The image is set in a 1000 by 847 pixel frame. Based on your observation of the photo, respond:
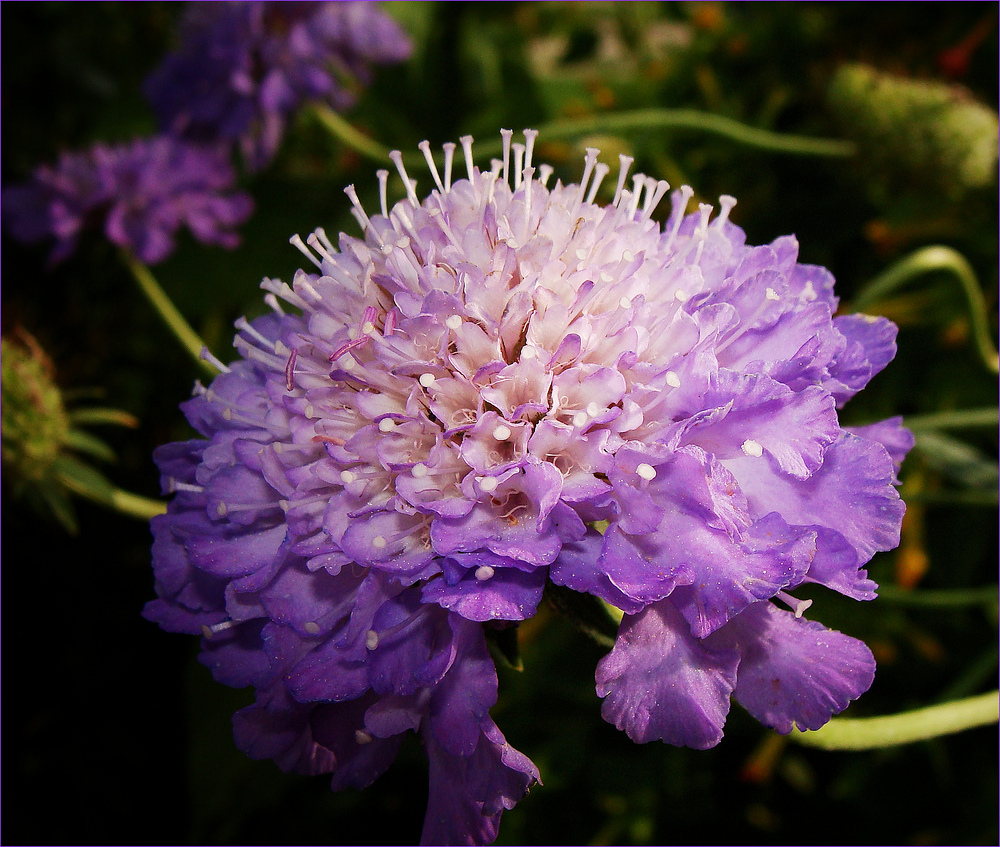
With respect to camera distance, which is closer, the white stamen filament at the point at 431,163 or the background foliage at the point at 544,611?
the white stamen filament at the point at 431,163

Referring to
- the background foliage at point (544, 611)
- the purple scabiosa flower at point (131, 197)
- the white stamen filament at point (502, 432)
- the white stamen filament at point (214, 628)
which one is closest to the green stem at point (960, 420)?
the background foliage at point (544, 611)

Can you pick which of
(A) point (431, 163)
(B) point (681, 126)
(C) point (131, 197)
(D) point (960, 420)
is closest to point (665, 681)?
(A) point (431, 163)

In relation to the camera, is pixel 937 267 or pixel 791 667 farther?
pixel 937 267

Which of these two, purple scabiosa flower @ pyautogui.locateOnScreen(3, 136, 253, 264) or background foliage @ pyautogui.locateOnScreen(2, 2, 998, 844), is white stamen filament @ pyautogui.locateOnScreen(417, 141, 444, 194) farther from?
purple scabiosa flower @ pyautogui.locateOnScreen(3, 136, 253, 264)

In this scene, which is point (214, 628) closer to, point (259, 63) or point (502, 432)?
point (502, 432)

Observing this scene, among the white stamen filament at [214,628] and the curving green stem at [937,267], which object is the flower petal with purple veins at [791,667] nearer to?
the white stamen filament at [214,628]

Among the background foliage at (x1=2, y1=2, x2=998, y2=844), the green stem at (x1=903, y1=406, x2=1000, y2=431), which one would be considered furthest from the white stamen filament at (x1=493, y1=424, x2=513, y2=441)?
the green stem at (x1=903, y1=406, x2=1000, y2=431)
